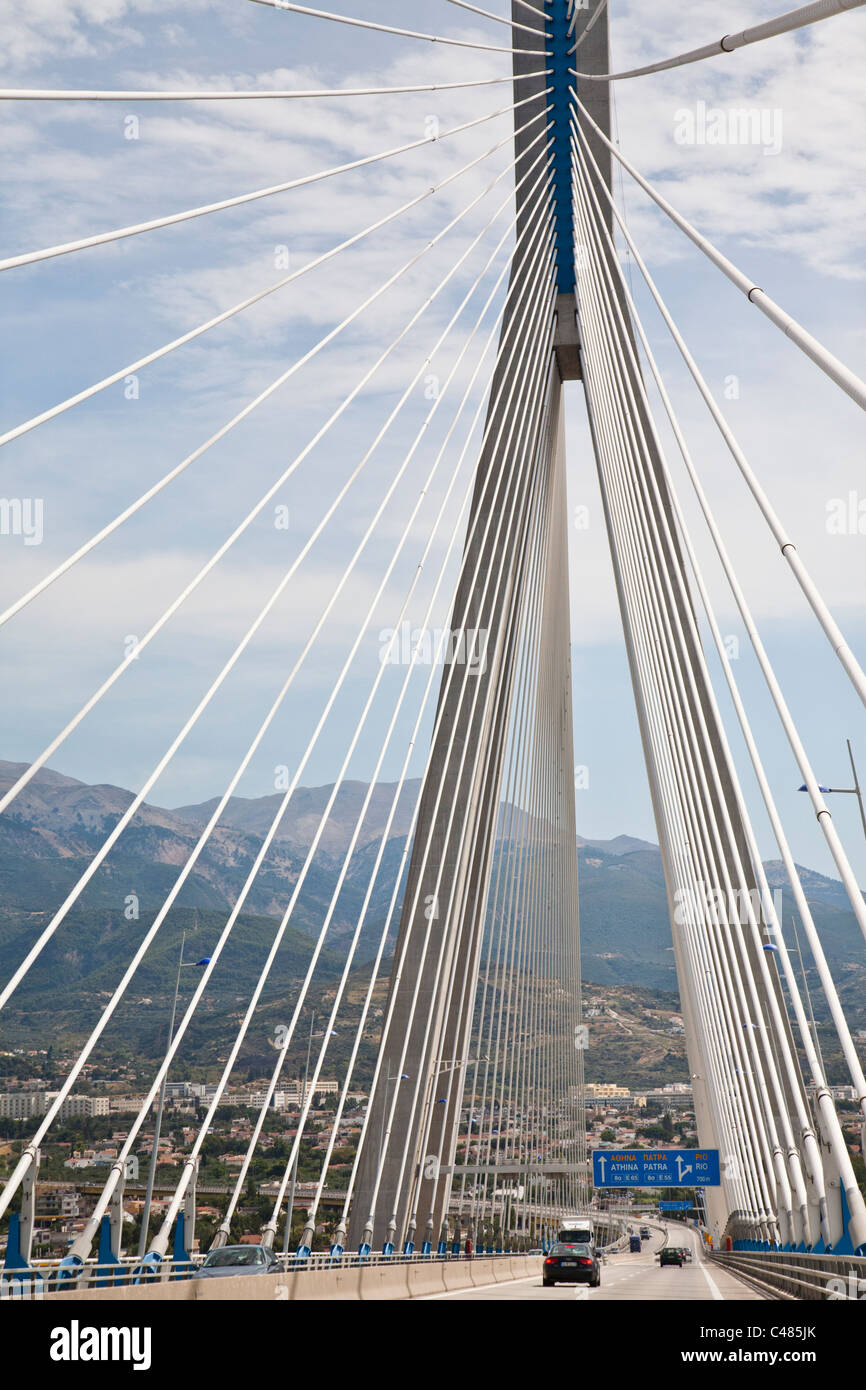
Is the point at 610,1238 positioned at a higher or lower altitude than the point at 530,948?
lower

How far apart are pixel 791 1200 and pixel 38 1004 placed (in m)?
44.2

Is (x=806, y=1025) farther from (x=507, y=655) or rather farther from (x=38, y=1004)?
(x=38, y=1004)

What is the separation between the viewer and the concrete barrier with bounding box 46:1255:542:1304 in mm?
11641

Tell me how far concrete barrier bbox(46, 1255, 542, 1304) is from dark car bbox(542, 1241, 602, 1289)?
1.22m

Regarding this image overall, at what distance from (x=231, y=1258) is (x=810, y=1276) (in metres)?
6.39

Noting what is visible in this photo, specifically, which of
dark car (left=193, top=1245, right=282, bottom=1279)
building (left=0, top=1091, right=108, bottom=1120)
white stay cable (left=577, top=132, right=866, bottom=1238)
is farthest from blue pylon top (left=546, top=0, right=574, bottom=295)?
dark car (left=193, top=1245, right=282, bottom=1279)

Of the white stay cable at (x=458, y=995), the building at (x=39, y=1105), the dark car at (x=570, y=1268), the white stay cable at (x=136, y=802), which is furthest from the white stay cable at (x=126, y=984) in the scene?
the dark car at (x=570, y=1268)

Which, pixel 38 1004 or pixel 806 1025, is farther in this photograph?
pixel 38 1004

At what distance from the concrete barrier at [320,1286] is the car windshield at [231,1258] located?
40.9 inches

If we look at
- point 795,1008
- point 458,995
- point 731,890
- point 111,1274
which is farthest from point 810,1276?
point 458,995

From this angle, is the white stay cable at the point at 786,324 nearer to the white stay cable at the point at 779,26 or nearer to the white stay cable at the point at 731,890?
the white stay cable at the point at 779,26

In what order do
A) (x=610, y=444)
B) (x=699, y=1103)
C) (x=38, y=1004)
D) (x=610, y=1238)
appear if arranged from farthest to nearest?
(x=610, y=1238)
(x=38, y=1004)
(x=699, y=1103)
(x=610, y=444)
